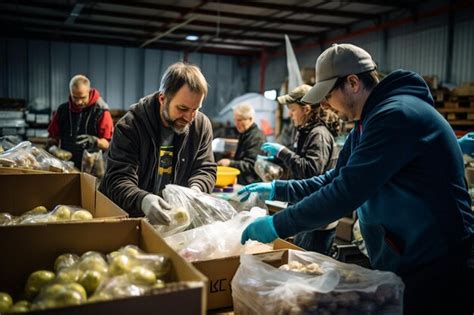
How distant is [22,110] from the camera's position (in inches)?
378

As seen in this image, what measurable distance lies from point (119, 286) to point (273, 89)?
11.0 m

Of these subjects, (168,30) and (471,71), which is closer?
(471,71)

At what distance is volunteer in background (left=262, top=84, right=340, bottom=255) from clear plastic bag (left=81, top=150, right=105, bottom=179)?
1951 mm

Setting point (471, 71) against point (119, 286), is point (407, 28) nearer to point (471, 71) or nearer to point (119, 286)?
point (471, 71)

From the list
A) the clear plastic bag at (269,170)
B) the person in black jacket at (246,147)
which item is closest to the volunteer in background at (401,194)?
→ the clear plastic bag at (269,170)

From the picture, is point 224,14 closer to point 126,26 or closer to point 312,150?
point 126,26

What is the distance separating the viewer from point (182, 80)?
6.44ft

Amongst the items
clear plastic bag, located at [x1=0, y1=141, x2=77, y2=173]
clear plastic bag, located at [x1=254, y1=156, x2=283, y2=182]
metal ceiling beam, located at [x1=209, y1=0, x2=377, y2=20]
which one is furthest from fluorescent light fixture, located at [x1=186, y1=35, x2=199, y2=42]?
clear plastic bag, located at [x1=0, y1=141, x2=77, y2=173]

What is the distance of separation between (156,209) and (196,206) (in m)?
0.19

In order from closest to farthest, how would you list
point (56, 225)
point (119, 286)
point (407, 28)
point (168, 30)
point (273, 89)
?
1. point (119, 286)
2. point (56, 225)
3. point (407, 28)
4. point (168, 30)
5. point (273, 89)

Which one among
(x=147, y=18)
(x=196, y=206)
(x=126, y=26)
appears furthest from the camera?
(x=126, y=26)

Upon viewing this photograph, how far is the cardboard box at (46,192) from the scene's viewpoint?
77.1 inches

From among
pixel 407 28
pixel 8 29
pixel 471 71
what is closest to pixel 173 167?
pixel 471 71

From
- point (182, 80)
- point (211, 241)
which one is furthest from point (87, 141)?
point (211, 241)
